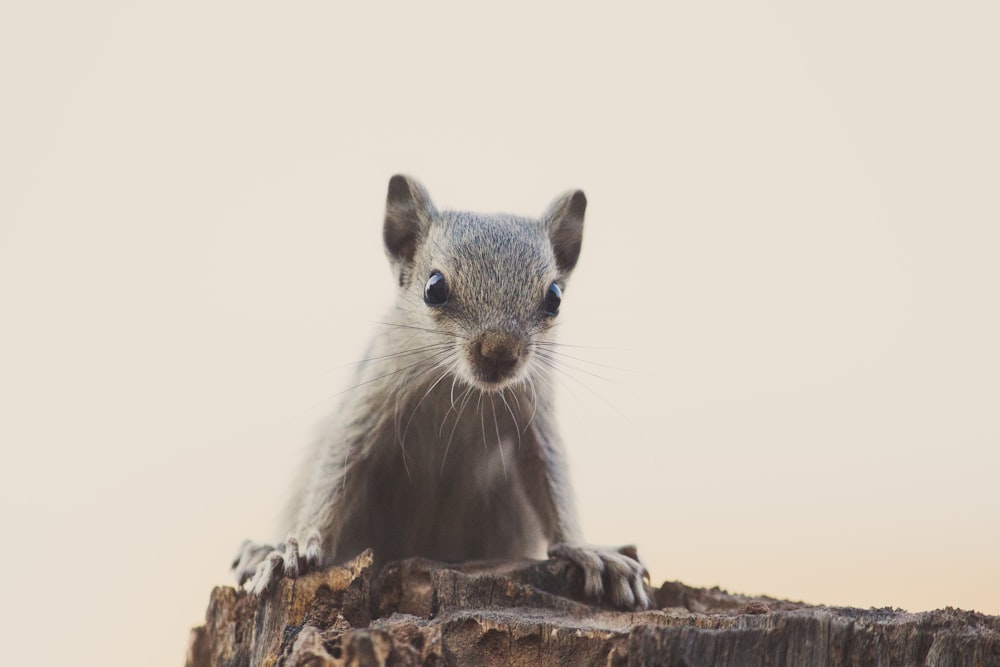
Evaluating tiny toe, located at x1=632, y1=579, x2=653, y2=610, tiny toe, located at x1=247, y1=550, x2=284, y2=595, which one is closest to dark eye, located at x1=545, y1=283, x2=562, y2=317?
tiny toe, located at x1=632, y1=579, x2=653, y2=610

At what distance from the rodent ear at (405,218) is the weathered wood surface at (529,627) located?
1.08 m

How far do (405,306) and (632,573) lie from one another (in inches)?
41.6

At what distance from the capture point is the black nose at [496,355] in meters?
2.71

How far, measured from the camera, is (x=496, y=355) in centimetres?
271

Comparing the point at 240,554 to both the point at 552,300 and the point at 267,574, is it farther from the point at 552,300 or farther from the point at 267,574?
the point at 552,300

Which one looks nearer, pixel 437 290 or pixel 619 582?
pixel 619 582

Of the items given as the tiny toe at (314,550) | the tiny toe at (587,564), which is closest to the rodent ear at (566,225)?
the tiny toe at (587,564)

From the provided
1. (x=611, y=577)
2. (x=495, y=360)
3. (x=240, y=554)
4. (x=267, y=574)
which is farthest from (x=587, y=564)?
(x=240, y=554)

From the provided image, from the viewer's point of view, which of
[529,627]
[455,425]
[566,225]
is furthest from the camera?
[566,225]

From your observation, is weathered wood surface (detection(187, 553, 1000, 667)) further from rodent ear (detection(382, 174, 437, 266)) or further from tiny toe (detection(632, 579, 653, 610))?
rodent ear (detection(382, 174, 437, 266))

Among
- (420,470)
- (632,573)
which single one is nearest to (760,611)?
(632,573)

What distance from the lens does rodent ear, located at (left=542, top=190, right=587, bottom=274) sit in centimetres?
330

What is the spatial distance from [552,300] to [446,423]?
0.54 m

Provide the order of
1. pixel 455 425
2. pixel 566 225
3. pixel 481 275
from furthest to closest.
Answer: pixel 566 225
pixel 455 425
pixel 481 275
